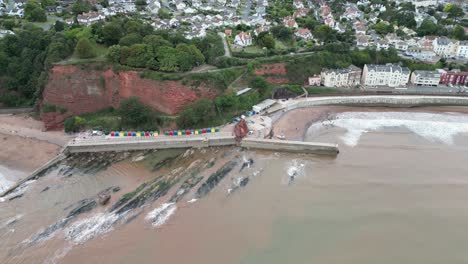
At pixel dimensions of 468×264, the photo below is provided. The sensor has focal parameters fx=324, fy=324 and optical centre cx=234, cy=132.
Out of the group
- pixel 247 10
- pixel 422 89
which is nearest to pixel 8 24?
pixel 247 10

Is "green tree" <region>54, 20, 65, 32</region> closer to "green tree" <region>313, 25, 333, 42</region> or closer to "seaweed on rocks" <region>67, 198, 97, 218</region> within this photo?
"seaweed on rocks" <region>67, 198, 97, 218</region>

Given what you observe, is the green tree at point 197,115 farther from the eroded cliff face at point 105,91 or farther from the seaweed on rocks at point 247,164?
the seaweed on rocks at point 247,164

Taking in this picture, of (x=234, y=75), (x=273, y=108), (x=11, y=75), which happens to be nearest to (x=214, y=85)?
(x=234, y=75)

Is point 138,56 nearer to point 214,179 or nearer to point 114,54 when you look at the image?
point 114,54

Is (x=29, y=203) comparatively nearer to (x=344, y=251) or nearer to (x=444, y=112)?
(x=344, y=251)

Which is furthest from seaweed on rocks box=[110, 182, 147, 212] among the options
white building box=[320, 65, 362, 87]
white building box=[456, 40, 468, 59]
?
white building box=[456, 40, 468, 59]

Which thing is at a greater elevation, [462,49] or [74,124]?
[462,49]

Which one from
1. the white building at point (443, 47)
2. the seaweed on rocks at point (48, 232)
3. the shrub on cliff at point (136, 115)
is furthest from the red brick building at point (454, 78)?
the seaweed on rocks at point (48, 232)
